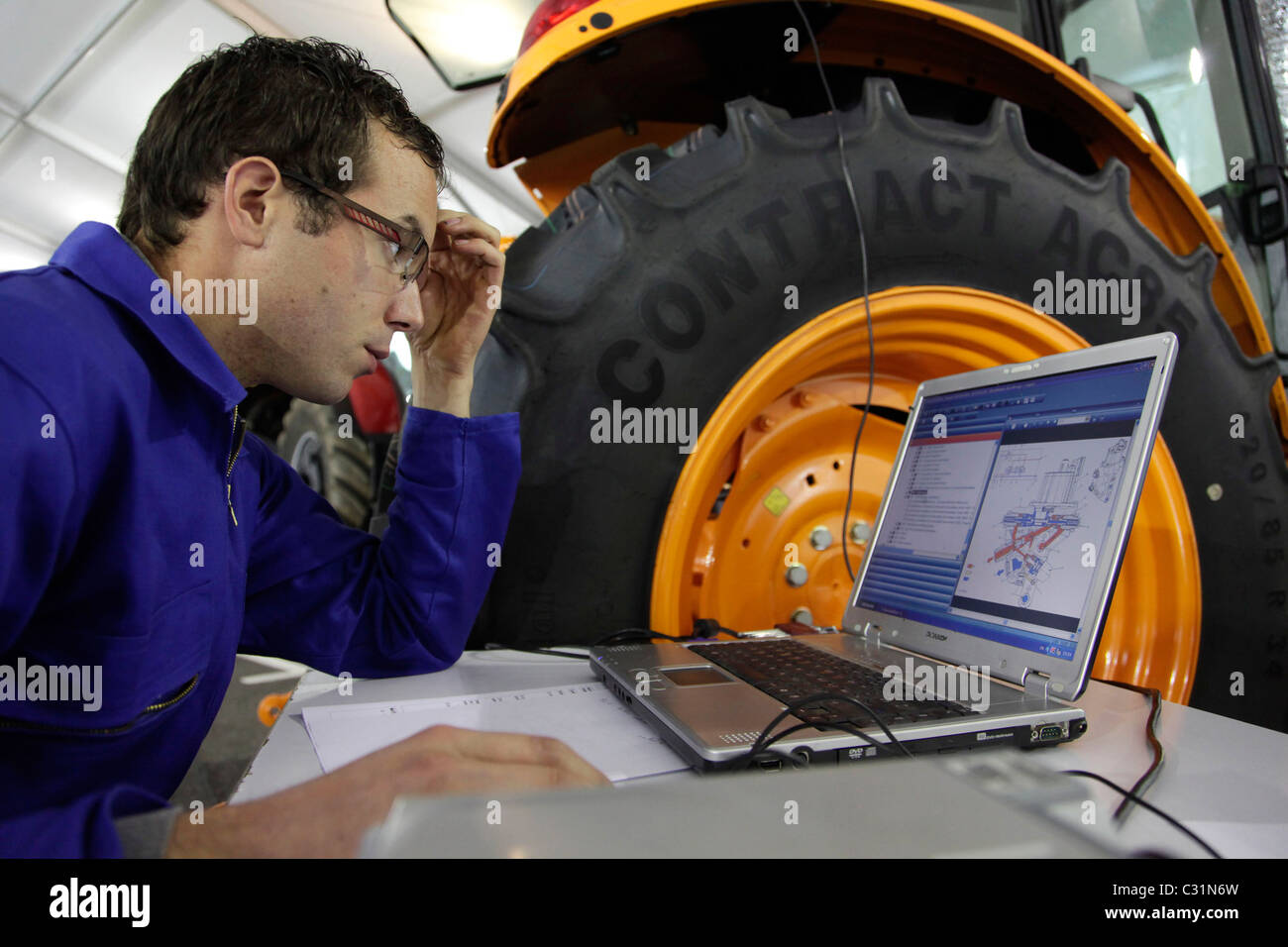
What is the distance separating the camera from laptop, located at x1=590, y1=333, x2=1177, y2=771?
65 cm

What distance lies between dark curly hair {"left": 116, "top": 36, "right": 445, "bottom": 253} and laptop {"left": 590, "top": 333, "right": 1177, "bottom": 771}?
2.00ft

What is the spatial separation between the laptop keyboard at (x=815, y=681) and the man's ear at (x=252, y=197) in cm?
66

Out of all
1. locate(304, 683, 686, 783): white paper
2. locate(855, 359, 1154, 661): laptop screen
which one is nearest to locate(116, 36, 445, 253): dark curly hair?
→ locate(304, 683, 686, 783): white paper

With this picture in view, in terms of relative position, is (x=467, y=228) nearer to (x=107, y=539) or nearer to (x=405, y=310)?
(x=405, y=310)

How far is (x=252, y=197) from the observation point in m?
0.74

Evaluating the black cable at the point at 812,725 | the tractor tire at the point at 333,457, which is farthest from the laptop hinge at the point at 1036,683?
the tractor tire at the point at 333,457

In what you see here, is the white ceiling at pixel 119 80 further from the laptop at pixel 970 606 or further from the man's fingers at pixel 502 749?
the man's fingers at pixel 502 749

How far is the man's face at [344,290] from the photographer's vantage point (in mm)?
754

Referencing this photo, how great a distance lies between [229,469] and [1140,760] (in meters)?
0.88

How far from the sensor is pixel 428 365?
1.02 meters

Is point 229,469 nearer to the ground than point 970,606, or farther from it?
farther from it

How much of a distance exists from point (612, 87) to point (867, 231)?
0.55 m

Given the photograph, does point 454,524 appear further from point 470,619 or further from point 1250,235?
point 1250,235

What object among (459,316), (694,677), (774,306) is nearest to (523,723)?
(694,677)
